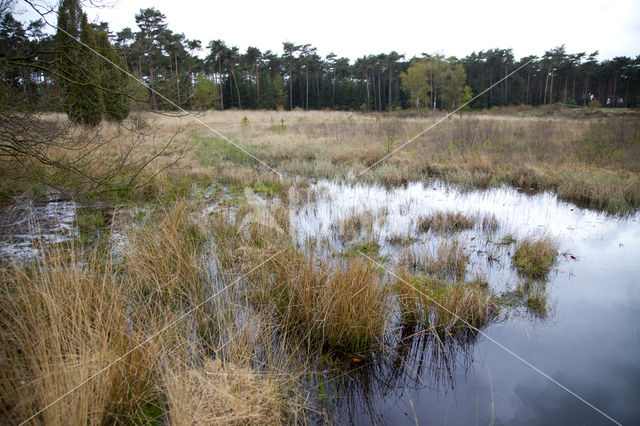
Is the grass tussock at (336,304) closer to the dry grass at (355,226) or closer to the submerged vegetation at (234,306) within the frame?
the submerged vegetation at (234,306)

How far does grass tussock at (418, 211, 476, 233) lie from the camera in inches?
215

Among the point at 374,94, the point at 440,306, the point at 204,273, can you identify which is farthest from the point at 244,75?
the point at 440,306

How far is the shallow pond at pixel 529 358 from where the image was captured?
2.36 meters

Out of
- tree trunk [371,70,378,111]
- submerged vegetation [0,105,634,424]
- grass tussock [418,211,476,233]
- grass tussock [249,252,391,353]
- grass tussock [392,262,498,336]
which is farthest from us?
tree trunk [371,70,378,111]

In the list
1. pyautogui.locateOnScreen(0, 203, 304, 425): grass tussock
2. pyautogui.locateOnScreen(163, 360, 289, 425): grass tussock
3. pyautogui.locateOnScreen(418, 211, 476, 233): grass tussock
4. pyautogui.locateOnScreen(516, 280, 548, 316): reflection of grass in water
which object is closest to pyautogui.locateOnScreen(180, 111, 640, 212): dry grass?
pyautogui.locateOnScreen(418, 211, 476, 233): grass tussock

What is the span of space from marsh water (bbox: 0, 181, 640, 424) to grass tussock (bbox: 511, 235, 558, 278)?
116mm

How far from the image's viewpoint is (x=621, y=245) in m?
5.02

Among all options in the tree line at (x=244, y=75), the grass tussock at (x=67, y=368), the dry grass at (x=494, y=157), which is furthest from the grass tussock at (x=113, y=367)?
the dry grass at (x=494, y=157)

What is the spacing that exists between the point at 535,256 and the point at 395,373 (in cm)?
275

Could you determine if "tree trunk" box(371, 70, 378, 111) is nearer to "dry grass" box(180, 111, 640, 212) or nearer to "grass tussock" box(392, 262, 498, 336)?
"dry grass" box(180, 111, 640, 212)

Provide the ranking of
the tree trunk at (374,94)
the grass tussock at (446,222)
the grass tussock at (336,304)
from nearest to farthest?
the grass tussock at (336,304) → the grass tussock at (446,222) → the tree trunk at (374,94)

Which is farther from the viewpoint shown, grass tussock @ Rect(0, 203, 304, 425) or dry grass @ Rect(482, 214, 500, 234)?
dry grass @ Rect(482, 214, 500, 234)

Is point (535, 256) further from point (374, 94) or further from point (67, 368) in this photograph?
point (374, 94)

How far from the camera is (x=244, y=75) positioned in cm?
5394
